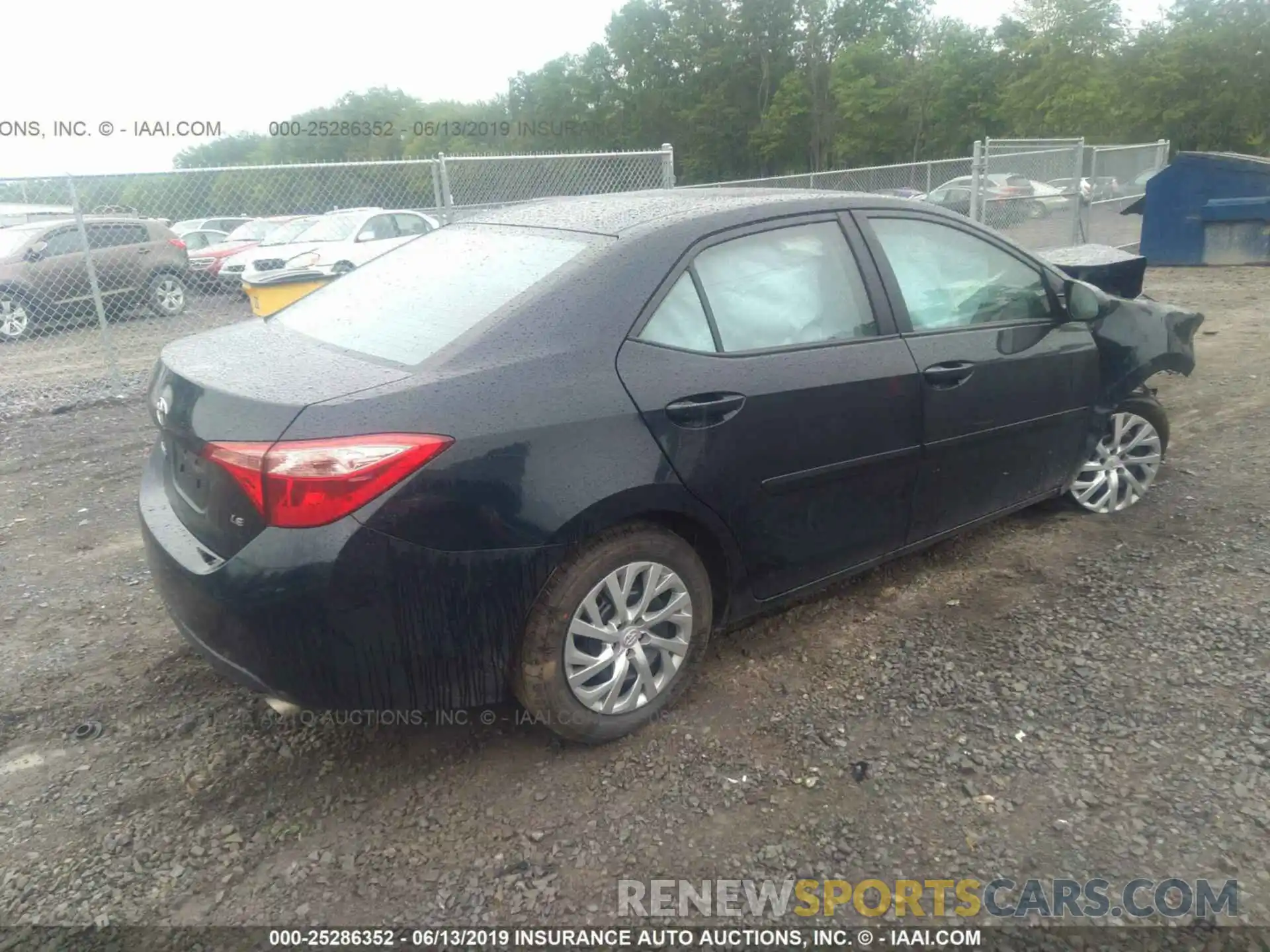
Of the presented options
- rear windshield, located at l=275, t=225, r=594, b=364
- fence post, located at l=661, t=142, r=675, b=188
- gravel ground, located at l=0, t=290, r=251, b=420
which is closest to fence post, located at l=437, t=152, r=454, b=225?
fence post, located at l=661, t=142, r=675, b=188

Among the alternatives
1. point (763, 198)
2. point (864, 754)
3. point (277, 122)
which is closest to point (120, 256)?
point (277, 122)

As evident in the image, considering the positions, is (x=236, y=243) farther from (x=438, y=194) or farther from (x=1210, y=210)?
(x=1210, y=210)

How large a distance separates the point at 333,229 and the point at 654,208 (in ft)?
38.0

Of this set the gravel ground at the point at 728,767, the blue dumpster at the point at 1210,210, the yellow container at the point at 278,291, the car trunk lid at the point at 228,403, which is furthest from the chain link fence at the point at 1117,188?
the car trunk lid at the point at 228,403

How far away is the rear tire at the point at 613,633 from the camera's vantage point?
2.59 meters

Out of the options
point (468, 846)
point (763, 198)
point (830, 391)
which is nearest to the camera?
point (468, 846)

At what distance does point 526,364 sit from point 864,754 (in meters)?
1.53

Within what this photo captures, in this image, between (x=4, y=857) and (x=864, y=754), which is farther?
(x=864, y=754)

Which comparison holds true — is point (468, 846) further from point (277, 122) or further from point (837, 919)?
point (277, 122)

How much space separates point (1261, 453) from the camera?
513 centimetres

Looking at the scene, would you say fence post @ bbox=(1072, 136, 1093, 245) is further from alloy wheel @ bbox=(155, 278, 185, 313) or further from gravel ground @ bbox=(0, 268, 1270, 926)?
alloy wheel @ bbox=(155, 278, 185, 313)

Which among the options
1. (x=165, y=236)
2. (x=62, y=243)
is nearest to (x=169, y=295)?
(x=62, y=243)

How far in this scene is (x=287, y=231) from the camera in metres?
15.3

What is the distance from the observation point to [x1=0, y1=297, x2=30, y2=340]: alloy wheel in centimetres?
1125
